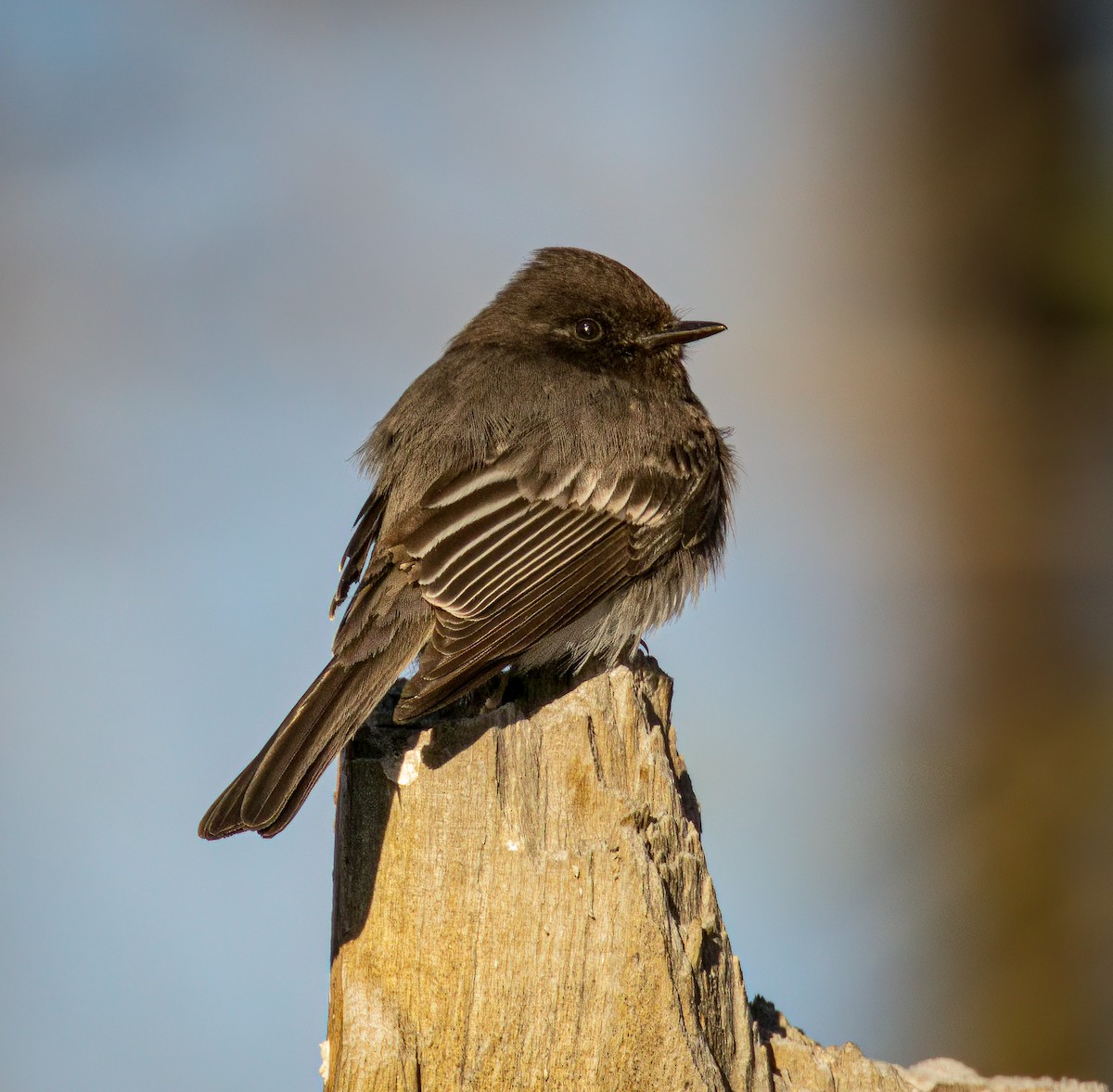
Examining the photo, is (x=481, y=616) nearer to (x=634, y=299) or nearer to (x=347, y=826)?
(x=347, y=826)

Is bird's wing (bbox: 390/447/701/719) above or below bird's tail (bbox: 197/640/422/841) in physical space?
above

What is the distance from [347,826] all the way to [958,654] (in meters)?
4.05

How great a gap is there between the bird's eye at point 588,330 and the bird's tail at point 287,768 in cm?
224

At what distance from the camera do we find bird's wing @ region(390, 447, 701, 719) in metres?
4.49

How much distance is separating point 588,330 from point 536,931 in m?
3.03

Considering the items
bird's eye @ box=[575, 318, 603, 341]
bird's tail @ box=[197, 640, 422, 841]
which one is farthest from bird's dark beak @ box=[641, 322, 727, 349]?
bird's tail @ box=[197, 640, 422, 841]

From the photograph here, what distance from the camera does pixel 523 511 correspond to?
A: 4938 mm

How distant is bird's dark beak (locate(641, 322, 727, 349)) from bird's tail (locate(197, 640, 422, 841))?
2.31m

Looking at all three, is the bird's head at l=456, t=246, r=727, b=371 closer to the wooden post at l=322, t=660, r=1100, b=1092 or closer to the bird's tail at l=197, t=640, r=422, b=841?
the bird's tail at l=197, t=640, r=422, b=841

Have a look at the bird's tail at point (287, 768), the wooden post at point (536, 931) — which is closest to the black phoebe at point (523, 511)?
the bird's tail at point (287, 768)

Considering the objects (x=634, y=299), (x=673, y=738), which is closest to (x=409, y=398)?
(x=634, y=299)

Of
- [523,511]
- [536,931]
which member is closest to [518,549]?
[523,511]

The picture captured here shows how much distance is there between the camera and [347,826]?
3.54 m

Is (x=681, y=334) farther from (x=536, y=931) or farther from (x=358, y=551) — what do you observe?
(x=536, y=931)
